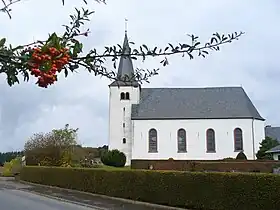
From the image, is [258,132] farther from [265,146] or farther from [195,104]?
[195,104]

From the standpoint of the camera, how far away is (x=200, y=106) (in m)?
59.8

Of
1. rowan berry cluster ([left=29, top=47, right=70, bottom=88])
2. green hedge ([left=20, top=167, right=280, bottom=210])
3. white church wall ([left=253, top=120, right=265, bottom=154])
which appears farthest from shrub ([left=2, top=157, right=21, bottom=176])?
rowan berry cluster ([left=29, top=47, right=70, bottom=88])

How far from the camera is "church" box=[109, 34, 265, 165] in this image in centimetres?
5722

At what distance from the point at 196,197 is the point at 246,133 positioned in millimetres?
43585

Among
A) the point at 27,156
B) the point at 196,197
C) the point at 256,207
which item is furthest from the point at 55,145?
the point at 256,207

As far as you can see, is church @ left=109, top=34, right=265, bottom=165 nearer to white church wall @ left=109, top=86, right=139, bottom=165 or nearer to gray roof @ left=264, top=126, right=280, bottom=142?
white church wall @ left=109, top=86, right=139, bottom=165

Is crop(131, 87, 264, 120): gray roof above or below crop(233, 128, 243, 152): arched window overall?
above

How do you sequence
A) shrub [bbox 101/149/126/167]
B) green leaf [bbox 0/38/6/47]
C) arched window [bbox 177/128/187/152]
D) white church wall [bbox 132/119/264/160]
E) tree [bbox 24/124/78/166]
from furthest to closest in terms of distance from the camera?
arched window [bbox 177/128/187/152], white church wall [bbox 132/119/264/160], shrub [bbox 101/149/126/167], tree [bbox 24/124/78/166], green leaf [bbox 0/38/6/47]

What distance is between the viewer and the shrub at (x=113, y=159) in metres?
52.2

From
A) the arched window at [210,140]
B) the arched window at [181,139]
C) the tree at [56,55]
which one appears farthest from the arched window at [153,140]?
the tree at [56,55]

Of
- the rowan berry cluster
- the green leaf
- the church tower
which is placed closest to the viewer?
the rowan berry cluster

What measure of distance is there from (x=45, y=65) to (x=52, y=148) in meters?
32.7

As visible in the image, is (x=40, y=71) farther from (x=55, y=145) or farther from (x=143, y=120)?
(x=143, y=120)

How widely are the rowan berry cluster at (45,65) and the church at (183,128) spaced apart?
53497 mm
